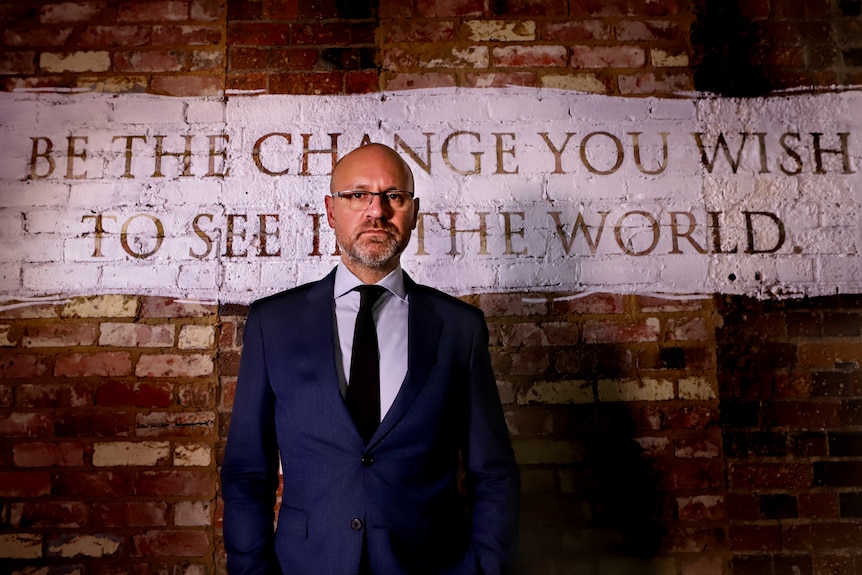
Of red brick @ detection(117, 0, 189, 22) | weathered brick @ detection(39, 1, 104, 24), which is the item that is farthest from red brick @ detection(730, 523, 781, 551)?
weathered brick @ detection(39, 1, 104, 24)

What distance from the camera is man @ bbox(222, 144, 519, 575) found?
1.08 m

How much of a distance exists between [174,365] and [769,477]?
1867mm

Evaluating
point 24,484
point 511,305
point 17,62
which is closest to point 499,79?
point 511,305

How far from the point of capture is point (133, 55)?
1.74 m

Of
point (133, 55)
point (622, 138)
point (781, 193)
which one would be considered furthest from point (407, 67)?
point (781, 193)

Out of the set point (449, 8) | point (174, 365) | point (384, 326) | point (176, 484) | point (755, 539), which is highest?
point (449, 8)

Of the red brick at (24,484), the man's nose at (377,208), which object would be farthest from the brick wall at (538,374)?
the man's nose at (377,208)

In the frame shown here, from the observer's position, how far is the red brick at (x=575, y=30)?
1.74m

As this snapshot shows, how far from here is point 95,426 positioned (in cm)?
161

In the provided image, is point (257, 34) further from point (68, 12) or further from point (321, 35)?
point (68, 12)

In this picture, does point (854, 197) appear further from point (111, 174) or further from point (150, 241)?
point (111, 174)

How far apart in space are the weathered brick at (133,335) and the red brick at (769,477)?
5.89 feet

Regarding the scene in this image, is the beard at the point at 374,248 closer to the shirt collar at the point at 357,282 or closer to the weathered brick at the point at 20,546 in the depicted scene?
the shirt collar at the point at 357,282

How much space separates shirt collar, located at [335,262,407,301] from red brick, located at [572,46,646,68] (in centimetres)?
101
